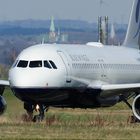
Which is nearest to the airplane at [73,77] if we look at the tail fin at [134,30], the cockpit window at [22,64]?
the cockpit window at [22,64]

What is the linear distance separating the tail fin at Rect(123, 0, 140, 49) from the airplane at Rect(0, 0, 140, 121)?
348cm

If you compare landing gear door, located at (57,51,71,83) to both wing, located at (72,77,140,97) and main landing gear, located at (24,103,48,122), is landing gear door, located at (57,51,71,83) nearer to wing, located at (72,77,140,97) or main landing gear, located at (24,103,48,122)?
wing, located at (72,77,140,97)

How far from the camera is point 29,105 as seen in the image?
49281 mm

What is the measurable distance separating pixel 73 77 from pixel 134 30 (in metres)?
14.5

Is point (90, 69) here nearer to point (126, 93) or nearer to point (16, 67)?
point (126, 93)

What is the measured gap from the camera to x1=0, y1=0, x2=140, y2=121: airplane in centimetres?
4431

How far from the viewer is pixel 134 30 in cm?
A: 6103

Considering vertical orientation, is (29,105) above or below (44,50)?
below

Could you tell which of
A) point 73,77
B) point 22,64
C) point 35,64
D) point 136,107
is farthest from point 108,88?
point 22,64

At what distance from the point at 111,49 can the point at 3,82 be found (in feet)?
25.5

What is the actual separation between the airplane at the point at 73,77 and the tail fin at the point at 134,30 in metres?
3.48

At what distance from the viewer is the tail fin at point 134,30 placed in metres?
60.5

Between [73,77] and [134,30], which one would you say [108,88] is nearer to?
[73,77]

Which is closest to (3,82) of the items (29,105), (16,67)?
(29,105)
